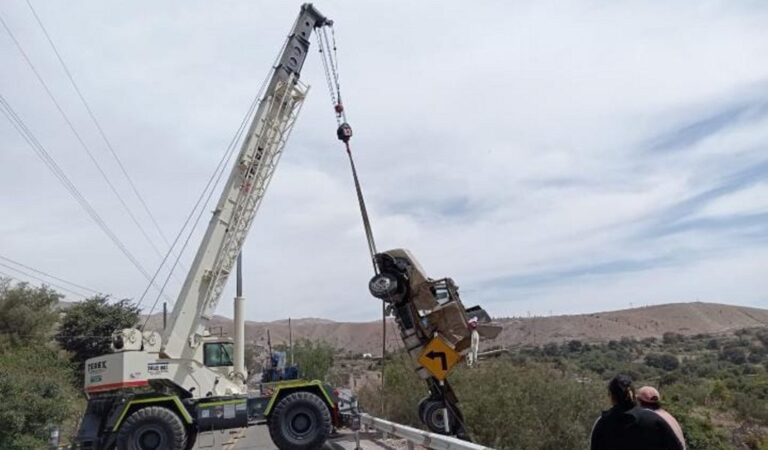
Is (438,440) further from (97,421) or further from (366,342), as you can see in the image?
(366,342)

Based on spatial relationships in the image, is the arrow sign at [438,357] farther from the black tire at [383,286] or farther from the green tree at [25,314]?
the green tree at [25,314]

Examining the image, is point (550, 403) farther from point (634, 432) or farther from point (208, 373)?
point (634, 432)

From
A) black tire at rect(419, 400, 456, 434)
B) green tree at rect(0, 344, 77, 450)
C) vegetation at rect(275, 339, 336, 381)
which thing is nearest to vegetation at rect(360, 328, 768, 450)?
black tire at rect(419, 400, 456, 434)

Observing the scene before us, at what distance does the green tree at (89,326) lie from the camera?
42.5m

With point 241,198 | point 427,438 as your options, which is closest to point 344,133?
point 241,198

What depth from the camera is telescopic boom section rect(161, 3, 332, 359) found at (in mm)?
17734

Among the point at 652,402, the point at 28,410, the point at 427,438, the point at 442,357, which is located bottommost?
the point at 427,438

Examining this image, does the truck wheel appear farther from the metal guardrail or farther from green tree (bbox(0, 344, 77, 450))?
green tree (bbox(0, 344, 77, 450))

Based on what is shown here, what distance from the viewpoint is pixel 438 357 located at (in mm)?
13406

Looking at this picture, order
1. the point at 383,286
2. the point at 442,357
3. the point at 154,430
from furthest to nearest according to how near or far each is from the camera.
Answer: the point at 154,430 → the point at 383,286 → the point at 442,357

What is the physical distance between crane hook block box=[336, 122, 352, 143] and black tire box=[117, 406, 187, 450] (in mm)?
7281

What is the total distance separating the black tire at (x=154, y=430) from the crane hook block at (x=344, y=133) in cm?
728

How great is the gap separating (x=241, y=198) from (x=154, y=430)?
6.27 m

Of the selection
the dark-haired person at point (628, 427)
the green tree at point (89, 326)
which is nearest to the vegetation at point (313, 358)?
the green tree at point (89, 326)
